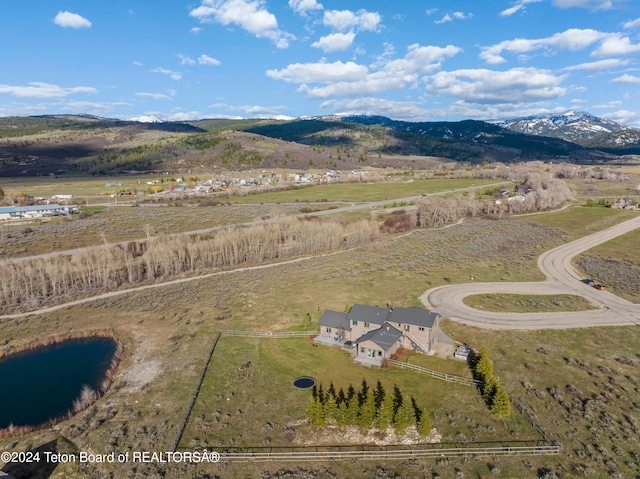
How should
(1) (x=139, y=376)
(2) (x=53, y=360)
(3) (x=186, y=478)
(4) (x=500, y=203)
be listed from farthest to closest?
(4) (x=500, y=203)
(2) (x=53, y=360)
(1) (x=139, y=376)
(3) (x=186, y=478)

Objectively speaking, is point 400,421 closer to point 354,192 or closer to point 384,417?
point 384,417

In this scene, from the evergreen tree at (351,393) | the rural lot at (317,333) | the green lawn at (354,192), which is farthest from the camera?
the green lawn at (354,192)

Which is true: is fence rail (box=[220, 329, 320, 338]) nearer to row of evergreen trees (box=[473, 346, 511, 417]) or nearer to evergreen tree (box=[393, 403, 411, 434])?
evergreen tree (box=[393, 403, 411, 434])

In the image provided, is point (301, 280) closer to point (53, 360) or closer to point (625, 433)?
point (53, 360)

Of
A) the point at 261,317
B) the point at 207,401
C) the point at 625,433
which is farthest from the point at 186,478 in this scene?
the point at 625,433

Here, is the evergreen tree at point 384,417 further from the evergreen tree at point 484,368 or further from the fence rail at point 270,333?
the fence rail at point 270,333

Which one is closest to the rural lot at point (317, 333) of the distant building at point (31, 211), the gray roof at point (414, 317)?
the distant building at point (31, 211)

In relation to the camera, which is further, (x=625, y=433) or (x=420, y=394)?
(x=420, y=394)
